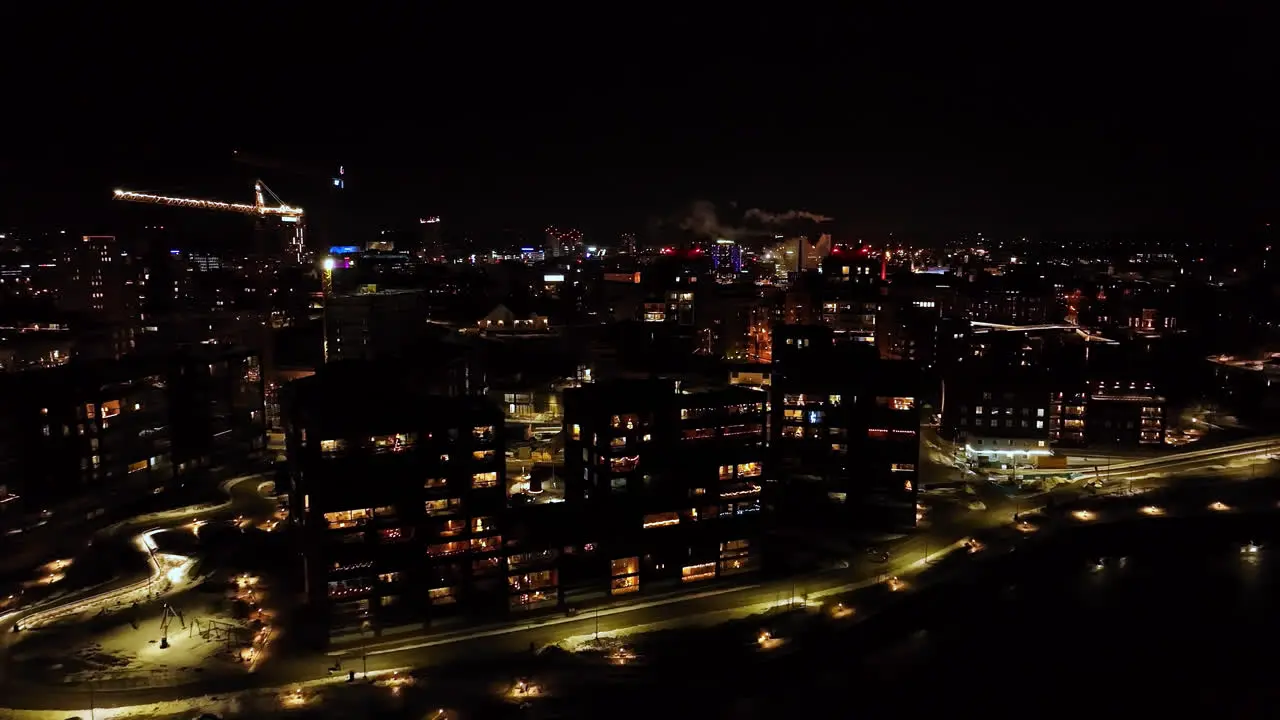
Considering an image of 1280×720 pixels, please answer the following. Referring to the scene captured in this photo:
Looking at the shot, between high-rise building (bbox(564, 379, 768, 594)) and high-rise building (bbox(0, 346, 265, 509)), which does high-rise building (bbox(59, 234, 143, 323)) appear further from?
high-rise building (bbox(564, 379, 768, 594))

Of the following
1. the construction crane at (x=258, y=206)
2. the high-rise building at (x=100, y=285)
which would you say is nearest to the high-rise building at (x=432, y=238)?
the construction crane at (x=258, y=206)

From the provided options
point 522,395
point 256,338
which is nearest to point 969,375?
point 522,395

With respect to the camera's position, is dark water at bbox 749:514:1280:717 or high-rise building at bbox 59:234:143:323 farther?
high-rise building at bbox 59:234:143:323

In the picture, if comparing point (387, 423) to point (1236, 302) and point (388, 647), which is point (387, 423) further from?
point (1236, 302)

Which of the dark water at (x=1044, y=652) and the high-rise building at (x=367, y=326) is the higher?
the high-rise building at (x=367, y=326)

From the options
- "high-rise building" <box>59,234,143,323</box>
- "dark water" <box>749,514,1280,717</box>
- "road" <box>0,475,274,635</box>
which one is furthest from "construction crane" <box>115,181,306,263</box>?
"dark water" <box>749,514,1280,717</box>

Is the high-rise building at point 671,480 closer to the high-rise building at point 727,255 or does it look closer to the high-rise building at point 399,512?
the high-rise building at point 399,512
